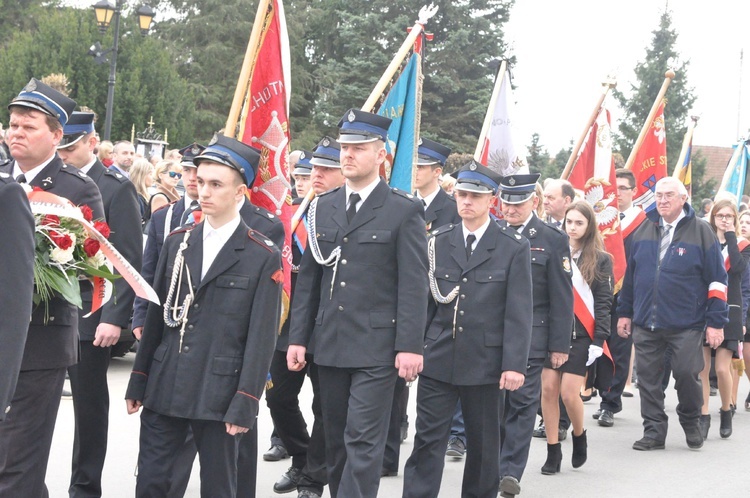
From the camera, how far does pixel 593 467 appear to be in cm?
916

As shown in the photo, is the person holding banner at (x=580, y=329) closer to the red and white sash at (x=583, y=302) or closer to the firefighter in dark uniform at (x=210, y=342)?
the red and white sash at (x=583, y=302)

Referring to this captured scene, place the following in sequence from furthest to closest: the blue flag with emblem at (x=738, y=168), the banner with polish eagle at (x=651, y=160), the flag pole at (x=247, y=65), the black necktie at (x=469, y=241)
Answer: the blue flag with emblem at (x=738, y=168) < the banner with polish eagle at (x=651, y=160) < the black necktie at (x=469, y=241) < the flag pole at (x=247, y=65)

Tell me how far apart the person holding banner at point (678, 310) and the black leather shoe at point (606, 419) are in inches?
41.2

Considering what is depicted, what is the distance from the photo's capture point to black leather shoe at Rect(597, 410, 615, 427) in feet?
37.0

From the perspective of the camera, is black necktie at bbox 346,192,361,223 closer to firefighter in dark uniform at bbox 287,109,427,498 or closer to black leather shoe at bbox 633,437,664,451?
firefighter in dark uniform at bbox 287,109,427,498

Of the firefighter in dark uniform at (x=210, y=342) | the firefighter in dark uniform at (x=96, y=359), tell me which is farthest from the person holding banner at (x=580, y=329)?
the firefighter in dark uniform at (x=210, y=342)

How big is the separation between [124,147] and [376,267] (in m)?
8.60

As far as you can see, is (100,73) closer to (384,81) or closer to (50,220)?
(384,81)

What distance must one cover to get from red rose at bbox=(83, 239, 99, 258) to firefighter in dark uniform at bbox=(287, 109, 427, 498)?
1515mm

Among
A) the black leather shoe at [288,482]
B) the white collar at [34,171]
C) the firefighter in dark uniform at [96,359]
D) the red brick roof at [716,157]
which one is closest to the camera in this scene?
the white collar at [34,171]

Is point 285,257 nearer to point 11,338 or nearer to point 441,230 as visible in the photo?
point 441,230

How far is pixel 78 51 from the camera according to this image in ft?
136

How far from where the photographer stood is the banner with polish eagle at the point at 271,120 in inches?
291

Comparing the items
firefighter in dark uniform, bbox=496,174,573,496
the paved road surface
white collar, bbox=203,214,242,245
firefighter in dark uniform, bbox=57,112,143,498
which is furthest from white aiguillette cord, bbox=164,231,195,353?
firefighter in dark uniform, bbox=496,174,573,496
